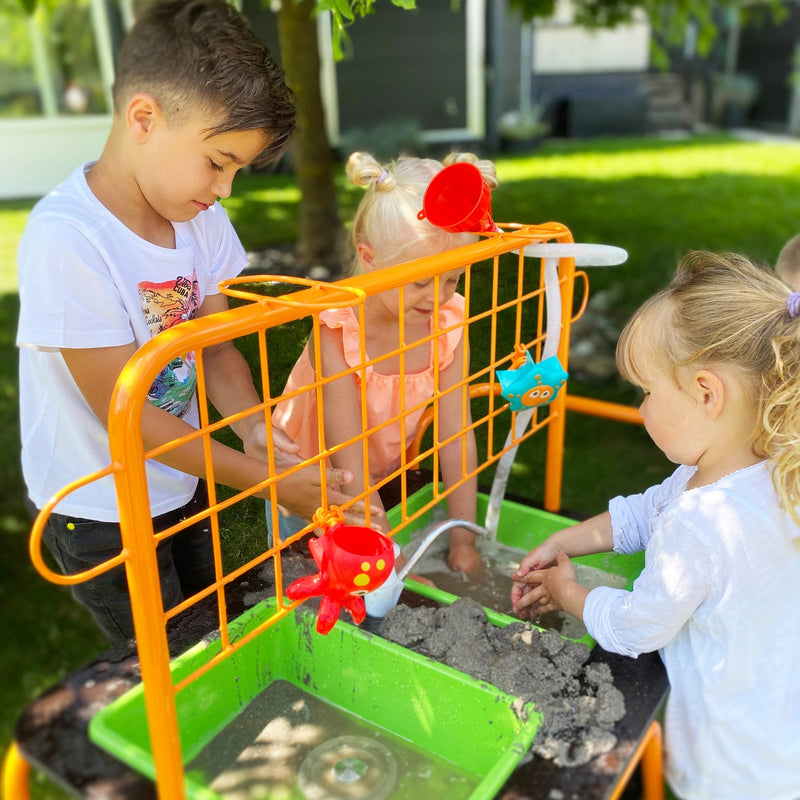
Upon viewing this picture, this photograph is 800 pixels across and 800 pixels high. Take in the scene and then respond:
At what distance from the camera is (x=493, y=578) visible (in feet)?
5.76

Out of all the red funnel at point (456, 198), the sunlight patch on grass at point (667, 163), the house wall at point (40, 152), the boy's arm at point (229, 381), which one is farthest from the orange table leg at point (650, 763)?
the sunlight patch on grass at point (667, 163)

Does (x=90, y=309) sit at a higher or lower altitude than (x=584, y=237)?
higher

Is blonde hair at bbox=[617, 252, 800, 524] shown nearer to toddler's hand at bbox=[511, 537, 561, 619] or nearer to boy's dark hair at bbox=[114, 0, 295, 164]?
toddler's hand at bbox=[511, 537, 561, 619]

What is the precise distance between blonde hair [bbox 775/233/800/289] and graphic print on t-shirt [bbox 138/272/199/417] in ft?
5.04

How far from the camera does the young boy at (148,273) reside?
119cm

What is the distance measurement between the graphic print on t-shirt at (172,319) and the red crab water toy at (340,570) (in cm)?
45

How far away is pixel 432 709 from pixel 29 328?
33.0 inches

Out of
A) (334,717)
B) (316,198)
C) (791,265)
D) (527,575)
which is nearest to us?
(334,717)

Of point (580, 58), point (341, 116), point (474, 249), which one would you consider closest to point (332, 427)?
point (474, 249)

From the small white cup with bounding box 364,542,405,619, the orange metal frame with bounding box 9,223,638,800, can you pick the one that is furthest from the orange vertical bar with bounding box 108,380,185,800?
the small white cup with bounding box 364,542,405,619

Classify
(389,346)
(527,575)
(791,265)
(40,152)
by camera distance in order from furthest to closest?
(40,152), (791,265), (389,346), (527,575)

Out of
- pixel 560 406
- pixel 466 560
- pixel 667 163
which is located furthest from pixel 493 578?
pixel 667 163

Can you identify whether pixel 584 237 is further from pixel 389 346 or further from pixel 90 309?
pixel 90 309

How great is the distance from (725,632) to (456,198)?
84cm
